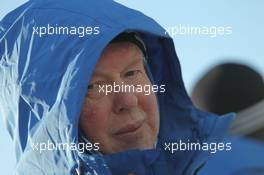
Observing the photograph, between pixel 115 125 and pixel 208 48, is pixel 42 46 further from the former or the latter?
pixel 208 48

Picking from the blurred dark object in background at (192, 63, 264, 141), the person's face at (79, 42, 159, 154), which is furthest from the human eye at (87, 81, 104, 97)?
the blurred dark object in background at (192, 63, 264, 141)

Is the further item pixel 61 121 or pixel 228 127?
pixel 228 127

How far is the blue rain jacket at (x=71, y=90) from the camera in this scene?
1.26 meters

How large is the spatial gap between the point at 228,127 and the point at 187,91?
0.37ft

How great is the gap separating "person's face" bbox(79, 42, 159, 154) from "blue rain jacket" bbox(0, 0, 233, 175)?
0.03 meters

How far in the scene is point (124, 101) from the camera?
1347 mm

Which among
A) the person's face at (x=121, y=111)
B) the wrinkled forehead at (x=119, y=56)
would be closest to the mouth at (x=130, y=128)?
the person's face at (x=121, y=111)

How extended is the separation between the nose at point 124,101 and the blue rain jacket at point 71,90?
63 mm

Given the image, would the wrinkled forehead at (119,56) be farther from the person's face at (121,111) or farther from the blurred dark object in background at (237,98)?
the blurred dark object in background at (237,98)

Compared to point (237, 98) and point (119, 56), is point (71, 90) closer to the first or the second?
point (119, 56)

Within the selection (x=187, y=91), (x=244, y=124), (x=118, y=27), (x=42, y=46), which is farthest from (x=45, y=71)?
(x=244, y=124)

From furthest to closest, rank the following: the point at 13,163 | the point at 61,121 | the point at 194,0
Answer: the point at 194,0, the point at 13,163, the point at 61,121

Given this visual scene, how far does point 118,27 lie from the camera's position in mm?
1267

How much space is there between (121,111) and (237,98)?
0.24 metres
